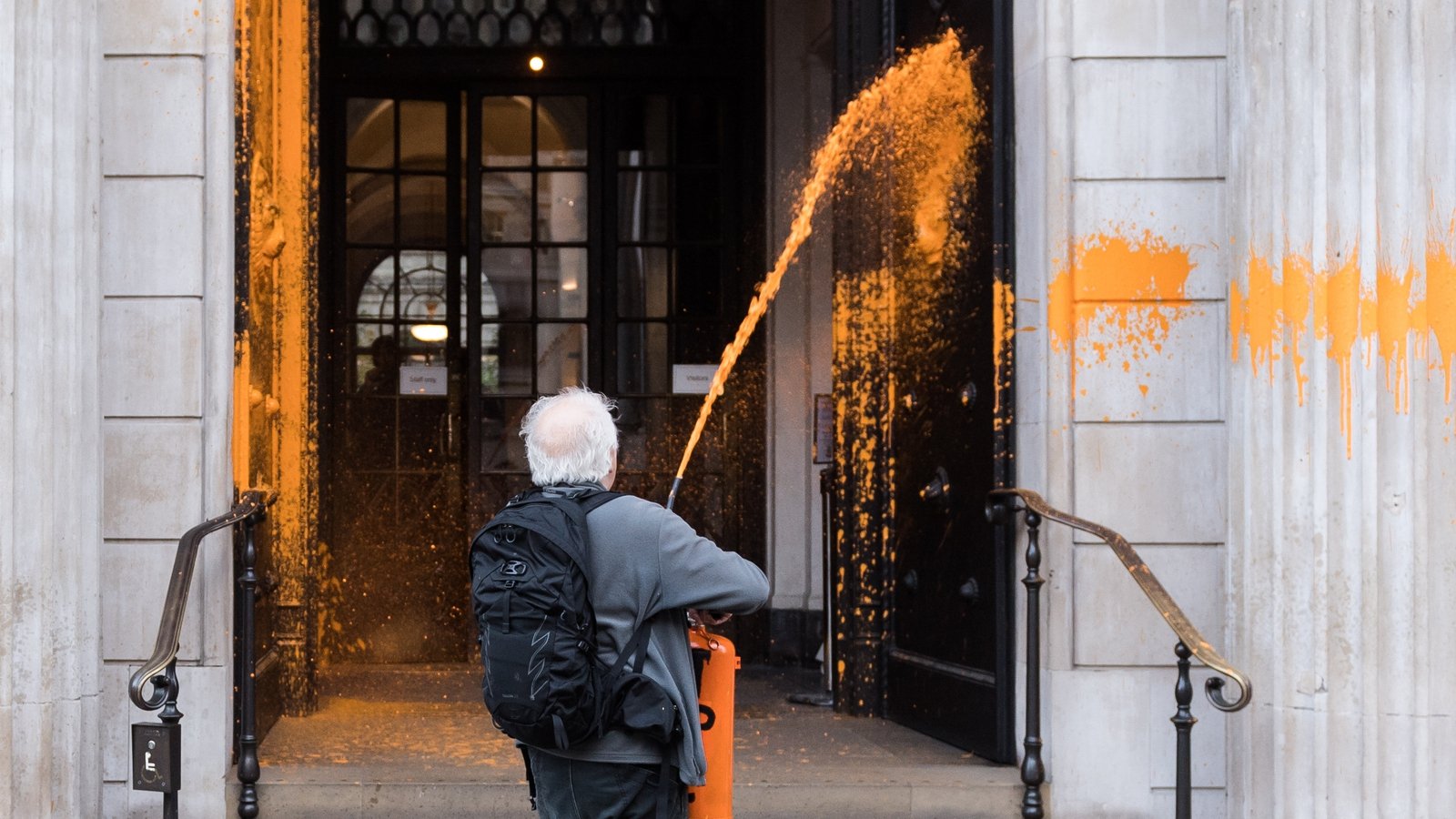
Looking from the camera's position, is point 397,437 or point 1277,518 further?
point 397,437

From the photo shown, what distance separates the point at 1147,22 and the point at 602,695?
345cm

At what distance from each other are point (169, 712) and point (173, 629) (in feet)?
1.06

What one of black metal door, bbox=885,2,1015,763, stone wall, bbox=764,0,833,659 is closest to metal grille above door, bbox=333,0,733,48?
stone wall, bbox=764,0,833,659

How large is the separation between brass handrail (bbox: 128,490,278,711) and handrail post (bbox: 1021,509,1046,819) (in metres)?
2.72

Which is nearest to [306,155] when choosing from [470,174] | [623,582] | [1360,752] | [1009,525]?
[470,174]

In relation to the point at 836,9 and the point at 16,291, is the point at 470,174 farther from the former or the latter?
the point at 16,291

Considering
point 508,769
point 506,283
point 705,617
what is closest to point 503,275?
point 506,283

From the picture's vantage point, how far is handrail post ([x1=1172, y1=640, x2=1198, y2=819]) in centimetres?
480

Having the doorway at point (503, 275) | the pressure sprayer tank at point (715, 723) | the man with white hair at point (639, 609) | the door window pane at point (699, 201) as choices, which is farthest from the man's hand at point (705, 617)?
the door window pane at point (699, 201)

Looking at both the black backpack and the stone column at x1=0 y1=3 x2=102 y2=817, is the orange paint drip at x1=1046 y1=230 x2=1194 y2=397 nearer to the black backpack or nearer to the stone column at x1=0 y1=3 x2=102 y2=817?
the black backpack

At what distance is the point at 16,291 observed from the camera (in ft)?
16.7

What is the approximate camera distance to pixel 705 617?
3803 millimetres

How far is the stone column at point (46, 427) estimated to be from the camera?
5.08 metres

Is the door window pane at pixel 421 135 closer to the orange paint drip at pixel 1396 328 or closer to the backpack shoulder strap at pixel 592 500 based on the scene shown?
the orange paint drip at pixel 1396 328
